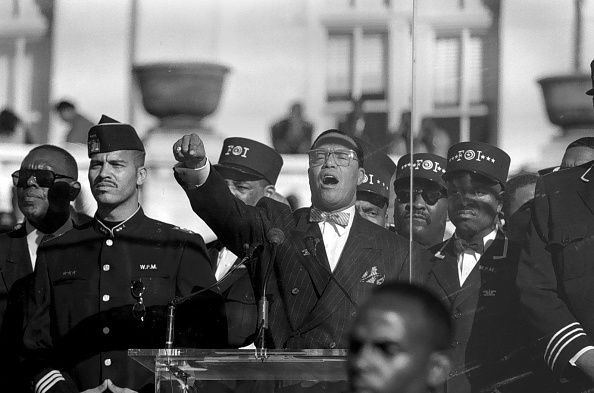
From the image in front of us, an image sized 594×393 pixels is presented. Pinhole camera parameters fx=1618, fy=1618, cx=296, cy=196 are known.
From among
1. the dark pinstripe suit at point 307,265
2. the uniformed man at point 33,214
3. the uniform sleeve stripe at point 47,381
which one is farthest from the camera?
the uniformed man at point 33,214

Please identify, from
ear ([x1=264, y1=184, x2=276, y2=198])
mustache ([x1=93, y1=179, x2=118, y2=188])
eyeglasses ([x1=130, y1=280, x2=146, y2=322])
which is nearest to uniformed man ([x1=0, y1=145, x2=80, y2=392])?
mustache ([x1=93, y1=179, x2=118, y2=188])

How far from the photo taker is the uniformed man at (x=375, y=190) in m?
6.32

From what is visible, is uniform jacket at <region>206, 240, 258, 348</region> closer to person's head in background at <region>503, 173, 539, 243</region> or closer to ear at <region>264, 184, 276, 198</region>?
A: ear at <region>264, 184, 276, 198</region>

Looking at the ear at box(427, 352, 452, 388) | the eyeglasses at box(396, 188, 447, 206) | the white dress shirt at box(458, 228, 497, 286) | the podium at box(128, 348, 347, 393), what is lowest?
the podium at box(128, 348, 347, 393)

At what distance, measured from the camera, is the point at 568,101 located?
6.39 metres

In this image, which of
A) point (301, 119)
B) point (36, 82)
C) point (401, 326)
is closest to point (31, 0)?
point (36, 82)

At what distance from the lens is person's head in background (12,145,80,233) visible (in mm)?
6641

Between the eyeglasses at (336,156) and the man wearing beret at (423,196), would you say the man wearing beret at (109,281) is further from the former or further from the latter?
the man wearing beret at (423,196)

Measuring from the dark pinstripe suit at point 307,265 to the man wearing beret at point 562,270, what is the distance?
17.1 inches

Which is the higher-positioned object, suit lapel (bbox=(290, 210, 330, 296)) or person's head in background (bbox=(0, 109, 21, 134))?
person's head in background (bbox=(0, 109, 21, 134))

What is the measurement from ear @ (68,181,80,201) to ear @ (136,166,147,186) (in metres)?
0.36

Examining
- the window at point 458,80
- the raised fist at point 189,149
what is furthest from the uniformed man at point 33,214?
the window at point 458,80

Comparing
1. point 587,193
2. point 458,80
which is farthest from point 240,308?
point 587,193

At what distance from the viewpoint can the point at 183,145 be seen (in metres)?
5.74
